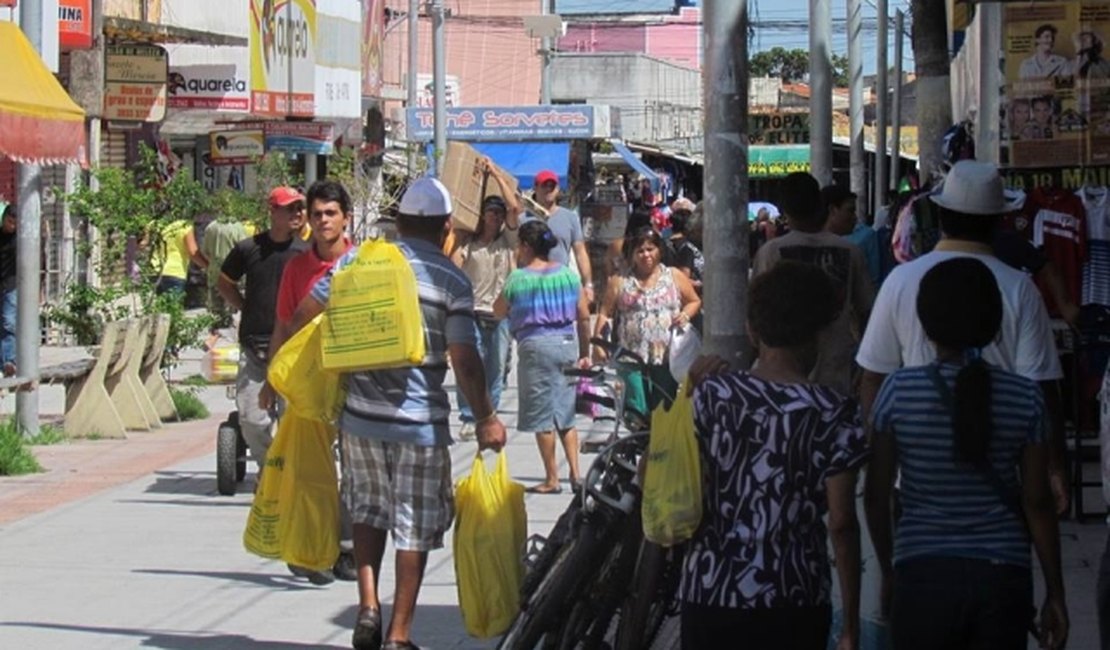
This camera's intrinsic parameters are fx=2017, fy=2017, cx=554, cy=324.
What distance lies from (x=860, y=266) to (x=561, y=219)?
25.9 feet

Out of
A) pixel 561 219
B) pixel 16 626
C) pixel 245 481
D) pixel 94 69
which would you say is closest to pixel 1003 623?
pixel 16 626

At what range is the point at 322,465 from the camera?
7.98m

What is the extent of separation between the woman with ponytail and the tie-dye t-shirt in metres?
7.24

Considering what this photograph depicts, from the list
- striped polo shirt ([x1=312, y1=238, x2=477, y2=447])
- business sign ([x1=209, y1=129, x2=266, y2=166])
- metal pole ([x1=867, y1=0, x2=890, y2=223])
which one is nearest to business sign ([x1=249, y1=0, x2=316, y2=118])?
business sign ([x1=209, y1=129, x2=266, y2=166])

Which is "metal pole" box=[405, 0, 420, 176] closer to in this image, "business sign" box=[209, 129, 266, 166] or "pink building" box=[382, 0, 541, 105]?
"business sign" box=[209, 129, 266, 166]

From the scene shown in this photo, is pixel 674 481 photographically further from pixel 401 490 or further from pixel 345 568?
pixel 345 568

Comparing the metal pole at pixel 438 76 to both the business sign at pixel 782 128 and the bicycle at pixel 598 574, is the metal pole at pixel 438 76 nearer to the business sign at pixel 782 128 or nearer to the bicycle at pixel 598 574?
the business sign at pixel 782 128

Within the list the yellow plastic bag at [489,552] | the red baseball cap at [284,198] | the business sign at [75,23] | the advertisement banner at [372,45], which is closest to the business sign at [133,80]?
the business sign at [75,23]

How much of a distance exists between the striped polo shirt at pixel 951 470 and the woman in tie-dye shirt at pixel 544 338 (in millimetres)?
6977

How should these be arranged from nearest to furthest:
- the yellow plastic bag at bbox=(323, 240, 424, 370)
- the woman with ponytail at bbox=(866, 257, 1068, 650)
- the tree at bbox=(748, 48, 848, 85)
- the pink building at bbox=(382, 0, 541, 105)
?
1. the woman with ponytail at bbox=(866, 257, 1068, 650)
2. the yellow plastic bag at bbox=(323, 240, 424, 370)
3. the pink building at bbox=(382, 0, 541, 105)
4. the tree at bbox=(748, 48, 848, 85)

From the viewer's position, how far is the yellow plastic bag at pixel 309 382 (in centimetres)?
755

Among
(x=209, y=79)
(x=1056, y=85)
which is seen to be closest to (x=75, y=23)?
(x=209, y=79)

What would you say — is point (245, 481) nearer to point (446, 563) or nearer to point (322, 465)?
point (446, 563)

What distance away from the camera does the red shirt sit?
916 cm
